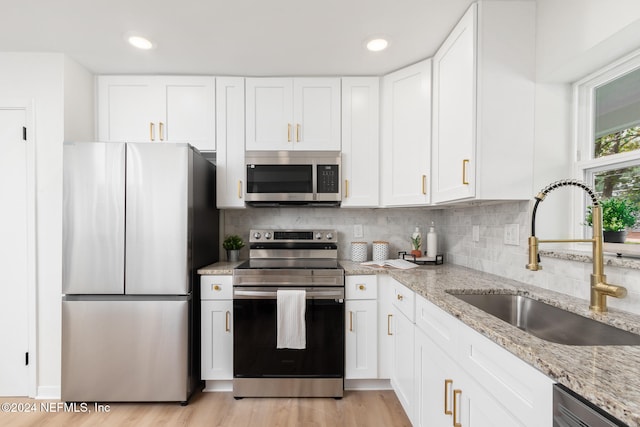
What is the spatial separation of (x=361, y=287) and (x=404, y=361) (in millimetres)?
529

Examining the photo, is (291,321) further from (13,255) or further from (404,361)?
(13,255)

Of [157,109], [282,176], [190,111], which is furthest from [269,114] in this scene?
[157,109]

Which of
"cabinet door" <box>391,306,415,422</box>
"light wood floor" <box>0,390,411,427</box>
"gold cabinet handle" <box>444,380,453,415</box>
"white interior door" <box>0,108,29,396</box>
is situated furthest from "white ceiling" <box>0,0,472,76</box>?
"light wood floor" <box>0,390,411,427</box>

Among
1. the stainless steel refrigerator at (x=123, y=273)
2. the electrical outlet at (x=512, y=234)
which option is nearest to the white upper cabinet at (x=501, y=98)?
the electrical outlet at (x=512, y=234)

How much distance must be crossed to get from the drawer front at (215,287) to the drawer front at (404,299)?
113 centimetres

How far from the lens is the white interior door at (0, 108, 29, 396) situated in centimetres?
208

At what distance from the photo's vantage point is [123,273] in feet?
6.34

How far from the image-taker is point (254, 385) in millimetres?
2068

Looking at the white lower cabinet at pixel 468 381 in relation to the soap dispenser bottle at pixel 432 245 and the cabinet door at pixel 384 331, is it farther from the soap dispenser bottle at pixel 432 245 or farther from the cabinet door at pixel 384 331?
the soap dispenser bottle at pixel 432 245

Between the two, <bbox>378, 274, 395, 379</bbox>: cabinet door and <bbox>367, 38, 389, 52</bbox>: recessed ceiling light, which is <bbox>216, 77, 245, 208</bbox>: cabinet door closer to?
<bbox>367, 38, 389, 52</bbox>: recessed ceiling light

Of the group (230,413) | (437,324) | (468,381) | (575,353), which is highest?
(575,353)

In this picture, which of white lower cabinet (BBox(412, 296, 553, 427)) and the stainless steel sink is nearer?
white lower cabinet (BBox(412, 296, 553, 427))

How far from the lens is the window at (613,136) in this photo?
126 cm

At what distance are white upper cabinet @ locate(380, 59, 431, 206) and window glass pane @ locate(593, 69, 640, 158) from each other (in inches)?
34.4
